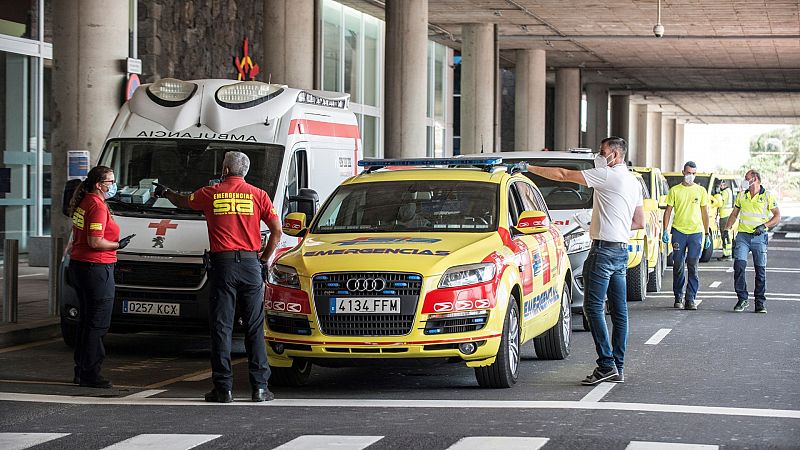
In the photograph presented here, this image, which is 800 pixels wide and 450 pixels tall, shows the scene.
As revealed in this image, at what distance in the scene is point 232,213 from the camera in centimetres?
1045

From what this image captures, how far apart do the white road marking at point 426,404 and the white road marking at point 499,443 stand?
1360 mm

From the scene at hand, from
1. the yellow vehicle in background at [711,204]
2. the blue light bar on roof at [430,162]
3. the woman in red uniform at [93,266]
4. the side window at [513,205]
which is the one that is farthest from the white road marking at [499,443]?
the yellow vehicle in background at [711,204]

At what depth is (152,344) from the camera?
14312 millimetres

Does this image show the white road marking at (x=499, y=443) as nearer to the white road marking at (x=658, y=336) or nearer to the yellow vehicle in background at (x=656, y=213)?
the white road marking at (x=658, y=336)

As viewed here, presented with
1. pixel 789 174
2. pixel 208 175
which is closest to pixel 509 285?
pixel 208 175

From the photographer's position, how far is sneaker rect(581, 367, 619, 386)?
1111 centimetres

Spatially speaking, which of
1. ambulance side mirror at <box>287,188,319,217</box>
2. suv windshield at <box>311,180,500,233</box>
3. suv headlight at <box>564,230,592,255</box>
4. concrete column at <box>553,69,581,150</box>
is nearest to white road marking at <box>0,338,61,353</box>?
ambulance side mirror at <box>287,188,319,217</box>

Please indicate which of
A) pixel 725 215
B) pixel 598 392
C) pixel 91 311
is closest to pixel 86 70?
pixel 91 311

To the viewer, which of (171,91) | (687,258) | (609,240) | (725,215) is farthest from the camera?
(725,215)

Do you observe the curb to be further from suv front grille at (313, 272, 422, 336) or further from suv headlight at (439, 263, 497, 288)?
suv headlight at (439, 263, 497, 288)

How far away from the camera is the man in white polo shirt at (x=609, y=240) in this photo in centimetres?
1143

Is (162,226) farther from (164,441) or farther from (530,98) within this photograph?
(530,98)

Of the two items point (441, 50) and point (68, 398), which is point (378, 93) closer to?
point (441, 50)

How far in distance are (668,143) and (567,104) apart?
150 feet
